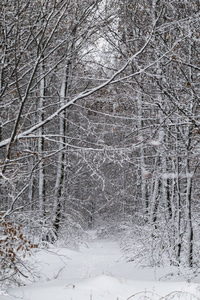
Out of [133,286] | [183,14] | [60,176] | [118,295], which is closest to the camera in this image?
[118,295]

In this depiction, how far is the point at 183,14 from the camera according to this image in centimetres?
581

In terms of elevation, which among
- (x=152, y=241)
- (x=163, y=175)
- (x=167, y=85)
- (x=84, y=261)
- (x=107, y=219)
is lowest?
(x=107, y=219)

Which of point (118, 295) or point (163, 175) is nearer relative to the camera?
point (118, 295)

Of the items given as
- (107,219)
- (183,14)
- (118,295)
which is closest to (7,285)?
(118,295)

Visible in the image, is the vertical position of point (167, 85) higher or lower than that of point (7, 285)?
higher

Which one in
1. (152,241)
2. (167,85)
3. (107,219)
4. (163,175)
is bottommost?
(107,219)

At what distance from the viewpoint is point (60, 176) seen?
972 centimetres

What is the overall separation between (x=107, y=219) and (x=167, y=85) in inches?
503

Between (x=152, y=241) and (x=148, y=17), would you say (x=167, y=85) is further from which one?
(x=152, y=241)

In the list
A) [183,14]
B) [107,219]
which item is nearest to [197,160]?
[183,14]

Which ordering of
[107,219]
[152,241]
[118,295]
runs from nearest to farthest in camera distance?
1. [118,295]
2. [152,241]
3. [107,219]

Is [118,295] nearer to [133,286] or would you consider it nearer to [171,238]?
[133,286]

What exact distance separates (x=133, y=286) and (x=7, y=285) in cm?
174

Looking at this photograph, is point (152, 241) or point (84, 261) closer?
point (152, 241)
